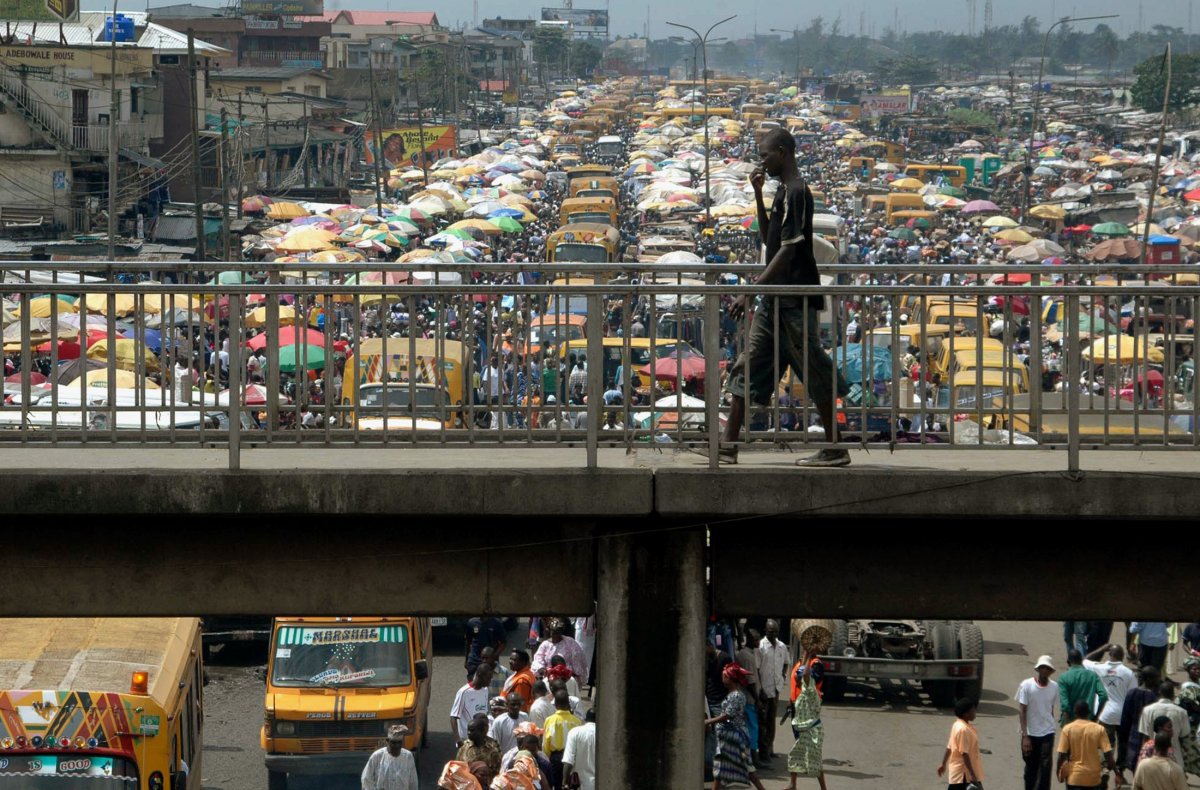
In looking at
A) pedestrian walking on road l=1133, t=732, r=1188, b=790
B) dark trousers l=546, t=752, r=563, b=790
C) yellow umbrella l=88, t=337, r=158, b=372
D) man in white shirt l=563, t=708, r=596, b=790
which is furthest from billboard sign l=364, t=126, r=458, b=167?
pedestrian walking on road l=1133, t=732, r=1188, b=790

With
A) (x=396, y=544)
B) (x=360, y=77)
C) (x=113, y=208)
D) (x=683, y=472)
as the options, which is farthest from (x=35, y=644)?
(x=360, y=77)

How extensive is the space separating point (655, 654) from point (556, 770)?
18.9ft

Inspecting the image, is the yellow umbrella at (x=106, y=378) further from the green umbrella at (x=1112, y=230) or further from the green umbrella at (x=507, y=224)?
the green umbrella at (x=1112, y=230)

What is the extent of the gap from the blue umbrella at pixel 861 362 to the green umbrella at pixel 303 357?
268 centimetres

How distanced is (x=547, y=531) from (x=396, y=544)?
2.26 feet

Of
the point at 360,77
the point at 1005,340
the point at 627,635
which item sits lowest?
the point at 627,635

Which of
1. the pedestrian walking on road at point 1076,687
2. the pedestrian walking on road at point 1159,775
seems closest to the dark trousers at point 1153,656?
the pedestrian walking on road at point 1076,687

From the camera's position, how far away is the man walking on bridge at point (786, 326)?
8.25 meters

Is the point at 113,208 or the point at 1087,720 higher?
the point at 113,208

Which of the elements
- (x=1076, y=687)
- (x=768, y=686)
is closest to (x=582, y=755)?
(x=768, y=686)

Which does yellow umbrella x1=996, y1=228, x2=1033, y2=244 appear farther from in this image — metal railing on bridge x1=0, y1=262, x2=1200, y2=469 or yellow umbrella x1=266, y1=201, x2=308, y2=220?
metal railing on bridge x1=0, y1=262, x2=1200, y2=469

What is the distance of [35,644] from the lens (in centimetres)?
1221

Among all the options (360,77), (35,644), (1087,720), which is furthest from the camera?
(360,77)

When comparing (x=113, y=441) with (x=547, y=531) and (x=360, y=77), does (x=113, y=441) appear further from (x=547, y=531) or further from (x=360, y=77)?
(x=360, y=77)
